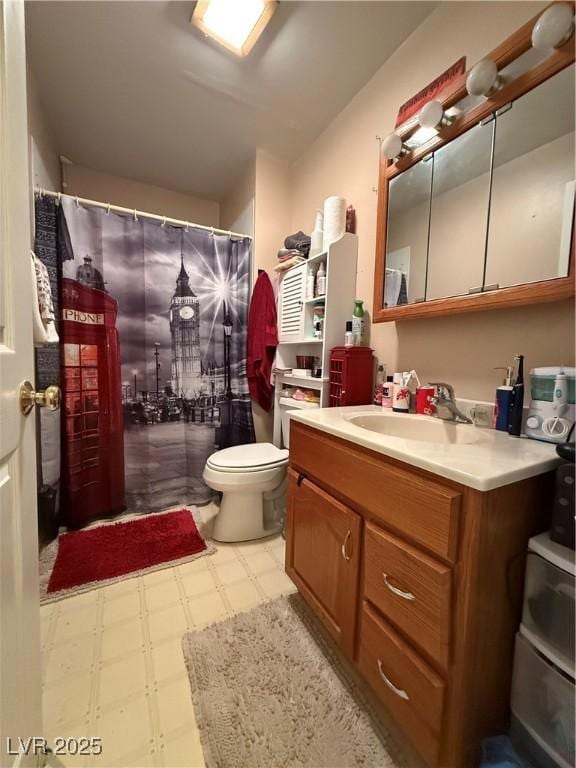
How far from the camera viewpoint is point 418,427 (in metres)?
1.12

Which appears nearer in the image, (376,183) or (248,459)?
(376,183)

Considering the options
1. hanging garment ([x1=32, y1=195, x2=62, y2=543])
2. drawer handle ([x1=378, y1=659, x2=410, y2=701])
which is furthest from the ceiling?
drawer handle ([x1=378, y1=659, x2=410, y2=701])

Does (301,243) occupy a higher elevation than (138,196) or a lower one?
lower

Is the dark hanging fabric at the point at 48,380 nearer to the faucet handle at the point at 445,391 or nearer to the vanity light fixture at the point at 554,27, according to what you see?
the faucet handle at the point at 445,391

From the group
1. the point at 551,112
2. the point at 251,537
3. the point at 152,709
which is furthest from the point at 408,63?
the point at 152,709

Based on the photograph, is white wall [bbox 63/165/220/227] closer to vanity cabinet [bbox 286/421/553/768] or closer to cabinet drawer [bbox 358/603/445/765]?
vanity cabinet [bbox 286/421/553/768]

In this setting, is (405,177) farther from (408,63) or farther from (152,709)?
(152,709)

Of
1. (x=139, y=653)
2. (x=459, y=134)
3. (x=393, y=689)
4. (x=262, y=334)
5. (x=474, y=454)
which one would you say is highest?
(x=459, y=134)

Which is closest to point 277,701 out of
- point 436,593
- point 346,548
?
point 346,548

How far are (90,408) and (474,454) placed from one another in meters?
1.86

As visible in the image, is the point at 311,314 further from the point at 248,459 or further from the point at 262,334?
the point at 248,459

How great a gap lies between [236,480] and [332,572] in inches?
27.4

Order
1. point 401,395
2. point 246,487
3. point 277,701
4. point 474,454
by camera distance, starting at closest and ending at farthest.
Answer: point 474,454 → point 277,701 → point 401,395 → point 246,487

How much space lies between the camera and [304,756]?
77 cm
